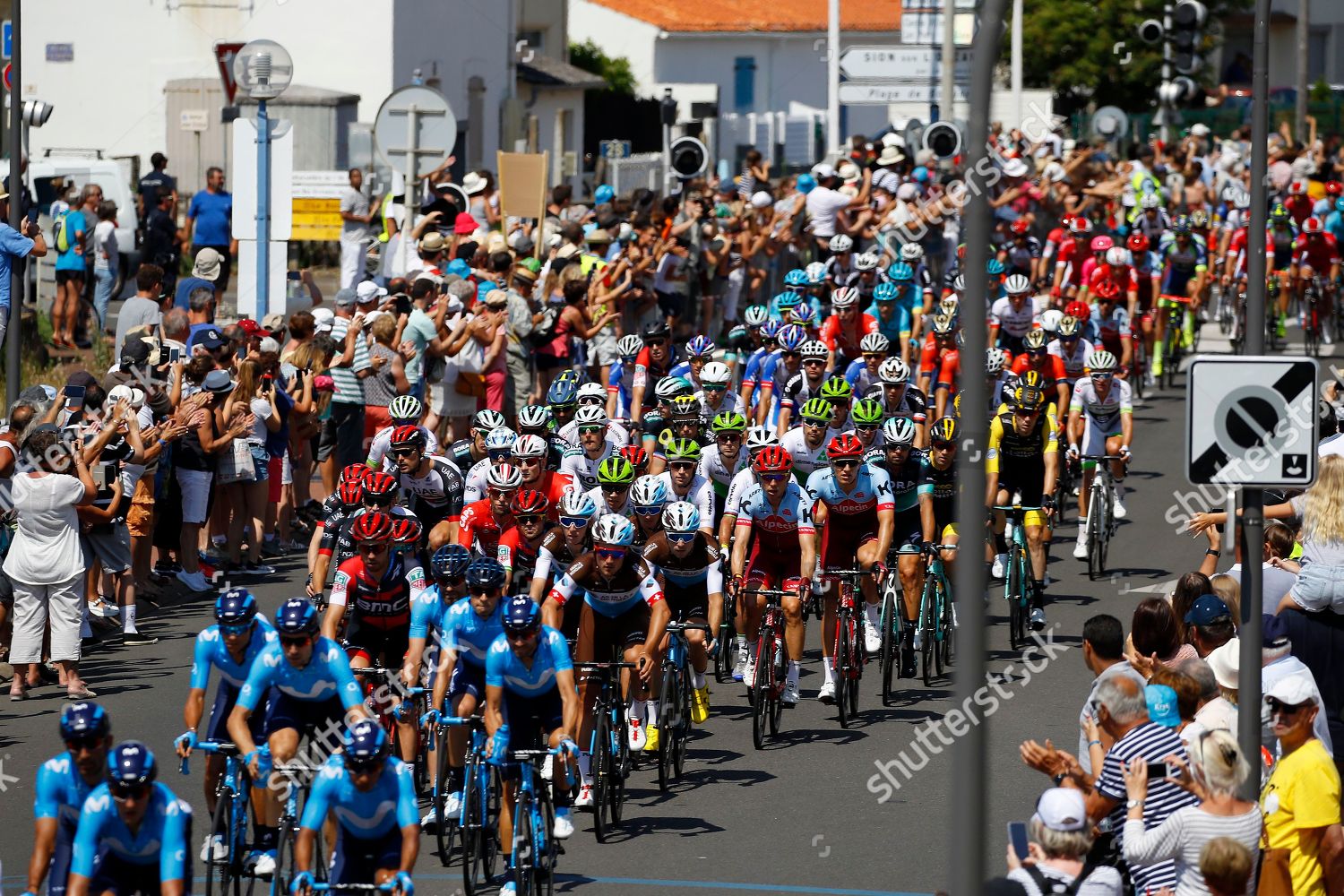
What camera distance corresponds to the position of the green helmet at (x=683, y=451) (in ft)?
46.2

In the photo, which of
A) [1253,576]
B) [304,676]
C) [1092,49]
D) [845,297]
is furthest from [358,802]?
[1092,49]

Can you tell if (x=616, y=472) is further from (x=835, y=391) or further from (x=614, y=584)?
(x=835, y=391)

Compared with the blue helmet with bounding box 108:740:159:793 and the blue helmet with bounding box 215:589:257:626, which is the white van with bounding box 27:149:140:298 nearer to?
the blue helmet with bounding box 215:589:257:626

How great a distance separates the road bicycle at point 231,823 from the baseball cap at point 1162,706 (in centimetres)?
412

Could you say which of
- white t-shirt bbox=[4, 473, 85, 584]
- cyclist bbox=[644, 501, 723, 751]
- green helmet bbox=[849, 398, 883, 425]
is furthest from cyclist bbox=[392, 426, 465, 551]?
green helmet bbox=[849, 398, 883, 425]

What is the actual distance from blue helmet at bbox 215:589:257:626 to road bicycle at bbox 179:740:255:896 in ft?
1.98

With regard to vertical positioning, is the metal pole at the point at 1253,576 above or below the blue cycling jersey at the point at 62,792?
above

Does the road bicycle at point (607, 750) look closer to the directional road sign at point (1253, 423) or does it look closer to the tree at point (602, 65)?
the directional road sign at point (1253, 423)

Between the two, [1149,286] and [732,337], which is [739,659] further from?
[1149,286]

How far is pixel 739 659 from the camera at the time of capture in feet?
49.1

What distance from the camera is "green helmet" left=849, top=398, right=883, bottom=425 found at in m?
15.5

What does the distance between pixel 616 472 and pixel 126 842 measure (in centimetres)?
496

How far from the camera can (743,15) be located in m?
73.7

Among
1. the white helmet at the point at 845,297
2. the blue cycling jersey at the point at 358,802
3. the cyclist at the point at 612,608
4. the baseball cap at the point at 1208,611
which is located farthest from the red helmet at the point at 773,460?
the white helmet at the point at 845,297
